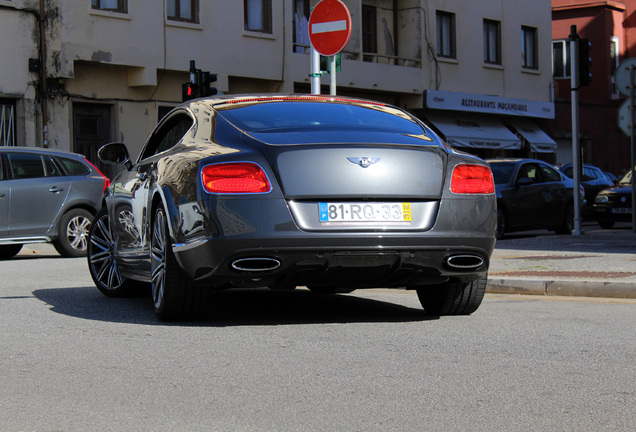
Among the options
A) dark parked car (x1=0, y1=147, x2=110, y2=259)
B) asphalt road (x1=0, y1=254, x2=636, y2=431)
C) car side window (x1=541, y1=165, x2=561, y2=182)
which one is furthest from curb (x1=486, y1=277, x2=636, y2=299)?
car side window (x1=541, y1=165, x2=561, y2=182)

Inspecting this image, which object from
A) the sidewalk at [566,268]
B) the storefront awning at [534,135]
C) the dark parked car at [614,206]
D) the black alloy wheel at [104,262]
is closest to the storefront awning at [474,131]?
the storefront awning at [534,135]

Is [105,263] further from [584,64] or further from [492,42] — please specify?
[492,42]

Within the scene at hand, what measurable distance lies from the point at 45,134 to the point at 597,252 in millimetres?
15413

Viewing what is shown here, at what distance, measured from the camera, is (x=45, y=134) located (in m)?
25.1

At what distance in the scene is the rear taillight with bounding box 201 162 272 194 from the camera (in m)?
6.34

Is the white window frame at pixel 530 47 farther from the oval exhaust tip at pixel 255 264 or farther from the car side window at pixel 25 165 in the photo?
the oval exhaust tip at pixel 255 264

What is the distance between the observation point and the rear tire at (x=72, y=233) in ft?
49.2

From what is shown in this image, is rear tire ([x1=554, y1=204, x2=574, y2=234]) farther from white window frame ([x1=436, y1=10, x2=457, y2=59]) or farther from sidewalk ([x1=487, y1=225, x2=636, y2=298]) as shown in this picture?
white window frame ([x1=436, y1=10, x2=457, y2=59])

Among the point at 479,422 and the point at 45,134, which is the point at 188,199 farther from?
the point at 45,134

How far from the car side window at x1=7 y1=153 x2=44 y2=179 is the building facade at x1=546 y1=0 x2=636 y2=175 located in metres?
32.4

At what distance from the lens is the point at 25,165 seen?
49.1ft

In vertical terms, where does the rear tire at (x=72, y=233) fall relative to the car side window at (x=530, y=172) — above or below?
below

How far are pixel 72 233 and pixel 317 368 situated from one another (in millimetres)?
10390

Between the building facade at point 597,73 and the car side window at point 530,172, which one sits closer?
the car side window at point 530,172
